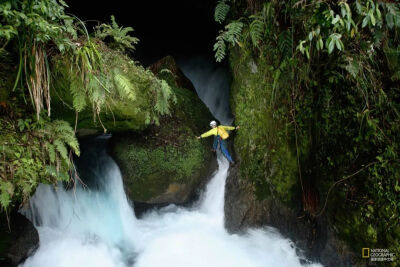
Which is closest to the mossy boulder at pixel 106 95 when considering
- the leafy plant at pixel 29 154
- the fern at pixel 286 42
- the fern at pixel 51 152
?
the leafy plant at pixel 29 154

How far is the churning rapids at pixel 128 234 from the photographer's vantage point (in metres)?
5.69

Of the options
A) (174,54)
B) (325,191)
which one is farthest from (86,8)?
(325,191)

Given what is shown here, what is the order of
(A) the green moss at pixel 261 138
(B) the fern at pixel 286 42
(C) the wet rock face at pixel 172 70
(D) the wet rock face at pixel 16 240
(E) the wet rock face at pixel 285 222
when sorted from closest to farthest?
(B) the fern at pixel 286 42, (D) the wet rock face at pixel 16 240, (E) the wet rock face at pixel 285 222, (A) the green moss at pixel 261 138, (C) the wet rock face at pixel 172 70

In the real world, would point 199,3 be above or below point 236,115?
above

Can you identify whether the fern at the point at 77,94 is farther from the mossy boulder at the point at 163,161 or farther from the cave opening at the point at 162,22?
the cave opening at the point at 162,22

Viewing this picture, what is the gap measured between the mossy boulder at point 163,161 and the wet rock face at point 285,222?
102 cm

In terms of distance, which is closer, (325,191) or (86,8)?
(325,191)

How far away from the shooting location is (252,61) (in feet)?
20.5

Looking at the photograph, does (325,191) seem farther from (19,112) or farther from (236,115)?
(19,112)

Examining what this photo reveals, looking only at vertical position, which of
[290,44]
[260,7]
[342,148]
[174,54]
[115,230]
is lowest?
[115,230]

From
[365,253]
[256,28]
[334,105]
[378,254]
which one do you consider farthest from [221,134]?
[378,254]

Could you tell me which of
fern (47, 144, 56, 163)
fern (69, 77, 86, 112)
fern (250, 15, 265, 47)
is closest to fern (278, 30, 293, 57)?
fern (250, 15, 265, 47)

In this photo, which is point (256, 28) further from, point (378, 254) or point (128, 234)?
point (128, 234)

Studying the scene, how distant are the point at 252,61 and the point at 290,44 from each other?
1.69 meters
